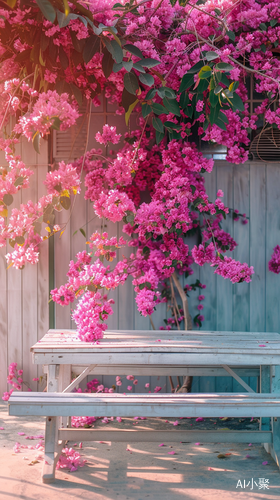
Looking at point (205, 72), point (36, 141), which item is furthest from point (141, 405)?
point (205, 72)

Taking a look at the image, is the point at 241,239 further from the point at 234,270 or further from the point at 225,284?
the point at 234,270

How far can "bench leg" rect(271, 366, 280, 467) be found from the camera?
Answer: 2.46m

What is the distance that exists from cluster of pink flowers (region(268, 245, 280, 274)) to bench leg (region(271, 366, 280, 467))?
1039 mm

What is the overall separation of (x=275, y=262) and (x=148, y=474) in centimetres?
186

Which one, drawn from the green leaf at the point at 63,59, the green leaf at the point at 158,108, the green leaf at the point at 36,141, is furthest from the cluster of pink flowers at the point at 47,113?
the green leaf at the point at 158,108

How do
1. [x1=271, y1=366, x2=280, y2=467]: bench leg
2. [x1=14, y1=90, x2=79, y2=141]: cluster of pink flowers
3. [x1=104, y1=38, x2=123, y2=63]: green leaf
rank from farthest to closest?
[x1=271, y1=366, x2=280, y2=467]: bench leg
[x1=14, y1=90, x2=79, y2=141]: cluster of pink flowers
[x1=104, y1=38, x2=123, y2=63]: green leaf

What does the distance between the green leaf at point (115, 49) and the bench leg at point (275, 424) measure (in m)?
1.94

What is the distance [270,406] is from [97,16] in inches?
88.0

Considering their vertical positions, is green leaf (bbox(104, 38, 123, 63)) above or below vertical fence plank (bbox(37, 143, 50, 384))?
above

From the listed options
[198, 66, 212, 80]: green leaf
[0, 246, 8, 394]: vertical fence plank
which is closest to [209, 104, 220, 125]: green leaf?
→ [198, 66, 212, 80]: green leaf

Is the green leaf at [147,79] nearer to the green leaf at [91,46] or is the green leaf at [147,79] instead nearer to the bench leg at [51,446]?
the green leaf at [91,46]

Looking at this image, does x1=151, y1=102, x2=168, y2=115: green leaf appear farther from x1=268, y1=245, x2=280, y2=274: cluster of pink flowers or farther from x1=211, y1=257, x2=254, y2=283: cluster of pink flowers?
x1=268, y1=245, x2=280, y2=274: cluster of pink flowers

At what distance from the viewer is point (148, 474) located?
2371 mm

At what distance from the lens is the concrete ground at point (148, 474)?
85.3 inches
